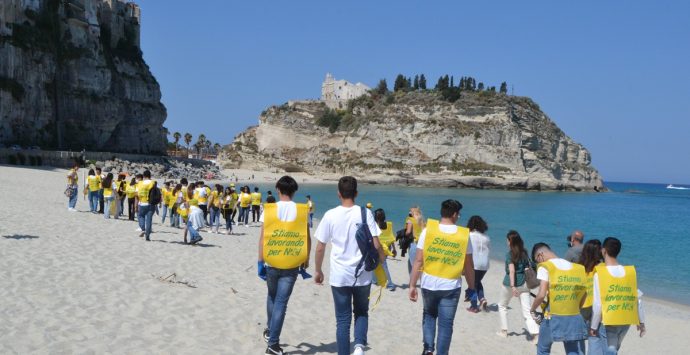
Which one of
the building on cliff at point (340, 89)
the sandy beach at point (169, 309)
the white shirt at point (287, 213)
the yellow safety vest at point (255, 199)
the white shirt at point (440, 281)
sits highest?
the building on cliff at point (340, 89)

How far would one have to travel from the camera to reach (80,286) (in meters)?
7.34

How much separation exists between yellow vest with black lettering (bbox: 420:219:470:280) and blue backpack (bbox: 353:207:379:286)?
594 millimetres

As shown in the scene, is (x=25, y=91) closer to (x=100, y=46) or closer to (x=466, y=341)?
(x=100, y=46)

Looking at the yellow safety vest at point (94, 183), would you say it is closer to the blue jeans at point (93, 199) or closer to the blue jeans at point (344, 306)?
the blue jeans at point (93, 199)

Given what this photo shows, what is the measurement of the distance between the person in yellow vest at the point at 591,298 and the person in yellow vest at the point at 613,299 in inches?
2.3

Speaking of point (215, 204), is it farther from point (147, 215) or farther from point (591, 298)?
point (591, 298)

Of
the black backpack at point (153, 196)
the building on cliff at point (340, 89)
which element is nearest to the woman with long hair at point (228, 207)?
the black backpack at point (153, 196)

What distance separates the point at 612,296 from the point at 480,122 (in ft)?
336

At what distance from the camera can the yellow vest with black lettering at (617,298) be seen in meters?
4.86

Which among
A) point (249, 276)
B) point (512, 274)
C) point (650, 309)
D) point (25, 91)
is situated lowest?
point (650, 309)

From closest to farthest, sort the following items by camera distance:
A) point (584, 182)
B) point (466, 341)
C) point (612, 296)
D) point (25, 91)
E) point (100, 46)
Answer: point (612, 296)
point (466, 341)
point (25, 91)
point (100, 46)
point (584, 182)

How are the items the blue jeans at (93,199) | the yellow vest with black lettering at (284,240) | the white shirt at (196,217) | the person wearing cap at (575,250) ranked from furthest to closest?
the blue jeans at (93,199), the white shirt at (196,217), the person wearing cap at (575,250), the yellow vest with black lettering at (284,240)

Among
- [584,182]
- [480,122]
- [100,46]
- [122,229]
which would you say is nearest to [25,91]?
[100,46]

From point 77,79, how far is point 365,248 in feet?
226
